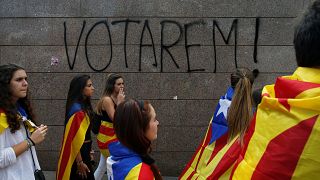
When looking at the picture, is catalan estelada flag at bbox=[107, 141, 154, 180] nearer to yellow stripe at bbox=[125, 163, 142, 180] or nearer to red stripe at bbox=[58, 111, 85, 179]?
yellow stripe at bbox=[125, 163, 142, 180]

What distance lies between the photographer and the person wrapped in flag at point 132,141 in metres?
2.40

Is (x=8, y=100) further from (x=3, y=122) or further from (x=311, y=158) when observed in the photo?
(x=311, y=158)

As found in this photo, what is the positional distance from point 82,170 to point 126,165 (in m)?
2.97

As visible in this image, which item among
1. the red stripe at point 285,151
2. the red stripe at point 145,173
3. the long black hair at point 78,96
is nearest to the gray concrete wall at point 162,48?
the long black hair at point 78,96

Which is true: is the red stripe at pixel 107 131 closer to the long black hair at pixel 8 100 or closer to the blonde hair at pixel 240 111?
the long black hair at pixel 8 100

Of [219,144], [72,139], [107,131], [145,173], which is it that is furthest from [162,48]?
[145,173]

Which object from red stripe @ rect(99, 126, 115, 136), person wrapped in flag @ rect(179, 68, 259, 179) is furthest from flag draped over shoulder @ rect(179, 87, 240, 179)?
red stripe @ rect(99, 126, 115, 136)

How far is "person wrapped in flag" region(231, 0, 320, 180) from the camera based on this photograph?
5.21 ft

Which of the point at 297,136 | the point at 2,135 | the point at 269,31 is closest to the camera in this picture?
the point at 297,136

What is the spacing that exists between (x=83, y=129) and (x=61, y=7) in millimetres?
2707

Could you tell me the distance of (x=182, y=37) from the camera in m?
7.13

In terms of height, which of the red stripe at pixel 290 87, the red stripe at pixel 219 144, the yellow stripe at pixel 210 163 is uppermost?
the red stripe at pixel 290 87

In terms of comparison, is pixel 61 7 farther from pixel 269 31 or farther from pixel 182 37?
pixel 269 31

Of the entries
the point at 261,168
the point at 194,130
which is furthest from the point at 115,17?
the point at 261,168
